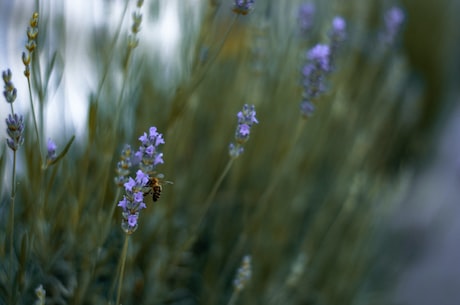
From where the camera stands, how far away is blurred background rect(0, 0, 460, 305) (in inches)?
51.6

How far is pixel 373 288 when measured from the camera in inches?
87.8

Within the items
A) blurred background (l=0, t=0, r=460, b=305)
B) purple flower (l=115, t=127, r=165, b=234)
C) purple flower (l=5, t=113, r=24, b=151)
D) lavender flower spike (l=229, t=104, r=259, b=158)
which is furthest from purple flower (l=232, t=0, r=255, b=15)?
purple flower (l=5, t=113, r=24, b=151)

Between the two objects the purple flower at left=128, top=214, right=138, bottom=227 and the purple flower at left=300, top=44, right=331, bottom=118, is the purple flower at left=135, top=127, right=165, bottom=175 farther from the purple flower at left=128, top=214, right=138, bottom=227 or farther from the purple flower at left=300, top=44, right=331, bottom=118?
the purple flower at left=300, top=44, right=331, bottom=118

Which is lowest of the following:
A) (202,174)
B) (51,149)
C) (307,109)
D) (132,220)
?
(132,220)

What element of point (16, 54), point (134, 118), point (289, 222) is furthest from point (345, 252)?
point (16, 54)

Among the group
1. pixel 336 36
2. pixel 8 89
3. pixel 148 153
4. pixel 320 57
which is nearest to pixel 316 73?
pixel 320 57

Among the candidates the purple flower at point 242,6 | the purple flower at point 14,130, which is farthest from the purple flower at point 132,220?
the purple flower at point 242,6

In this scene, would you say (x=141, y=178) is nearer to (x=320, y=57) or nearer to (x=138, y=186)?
(x=138, y=186)

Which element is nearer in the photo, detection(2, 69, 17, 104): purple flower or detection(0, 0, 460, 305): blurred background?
detection(2, 69, 17, 104): purple flower

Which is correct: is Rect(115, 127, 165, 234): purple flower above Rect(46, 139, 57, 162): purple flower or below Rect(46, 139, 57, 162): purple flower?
below

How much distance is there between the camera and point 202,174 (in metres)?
1.74

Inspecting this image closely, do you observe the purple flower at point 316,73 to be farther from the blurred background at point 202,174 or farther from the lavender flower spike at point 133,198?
the lavender flower spike at point 133,198

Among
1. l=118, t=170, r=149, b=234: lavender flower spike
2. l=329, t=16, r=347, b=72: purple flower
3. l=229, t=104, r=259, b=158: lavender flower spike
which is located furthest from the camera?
l=329, t=16, r=347, b=72: purple flower

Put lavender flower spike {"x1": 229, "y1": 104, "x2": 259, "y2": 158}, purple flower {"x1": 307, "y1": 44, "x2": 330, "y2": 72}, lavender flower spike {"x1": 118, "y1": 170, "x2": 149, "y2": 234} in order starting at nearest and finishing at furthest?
lavender flower spike {"x1": 118, "y1": 170, "x2": 149, "y2": 234} < lavender flower spike {"x1": 229, "y1": 104, "x2": 259, "y2": 158} < purple flower {"x1": 307, "y1": 44, "x2": 330, "y2": 72}
